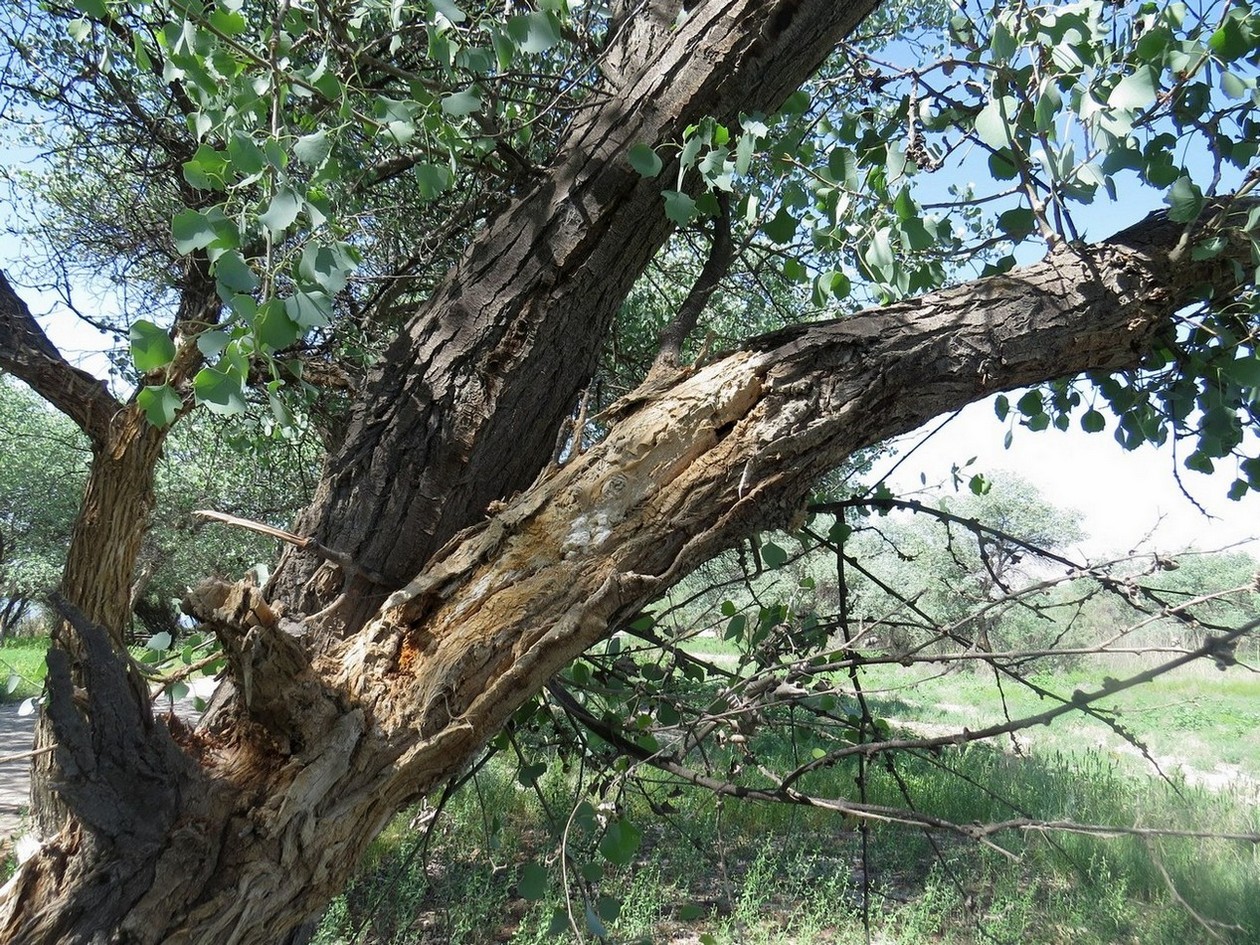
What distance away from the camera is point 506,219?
5.86 ft

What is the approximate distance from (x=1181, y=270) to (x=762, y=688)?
120 cm

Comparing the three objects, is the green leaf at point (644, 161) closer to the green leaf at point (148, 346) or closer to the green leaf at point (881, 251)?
the green leaf at point (881, 251)

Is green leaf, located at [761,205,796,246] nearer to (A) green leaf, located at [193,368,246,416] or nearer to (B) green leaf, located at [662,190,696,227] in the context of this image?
(B) green leaf, located at [662,190,696,227]

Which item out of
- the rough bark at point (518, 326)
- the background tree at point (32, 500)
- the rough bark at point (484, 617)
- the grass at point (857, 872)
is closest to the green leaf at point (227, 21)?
the rough bark at point (518, 326)

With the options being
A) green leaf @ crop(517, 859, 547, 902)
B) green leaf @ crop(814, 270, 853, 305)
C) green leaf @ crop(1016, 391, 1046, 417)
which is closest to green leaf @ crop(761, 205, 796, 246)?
green leaf @ crop(814, 270, 853, 305)

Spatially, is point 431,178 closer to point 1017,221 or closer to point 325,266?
point 325,266

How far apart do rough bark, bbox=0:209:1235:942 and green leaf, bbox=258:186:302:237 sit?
0.53 meters

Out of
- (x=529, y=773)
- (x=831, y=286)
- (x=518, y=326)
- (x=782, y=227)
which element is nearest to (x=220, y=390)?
(x=518, y=326)

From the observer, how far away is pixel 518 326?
5.59 feet

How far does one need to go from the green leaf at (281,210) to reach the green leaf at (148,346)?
0.69 ft

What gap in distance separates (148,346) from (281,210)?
0.84ft

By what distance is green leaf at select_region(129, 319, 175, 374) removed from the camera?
1.07 meters

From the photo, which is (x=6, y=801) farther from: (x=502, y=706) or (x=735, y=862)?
(x=502, y=706)

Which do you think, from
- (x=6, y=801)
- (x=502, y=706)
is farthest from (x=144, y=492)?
(x=6, y=801)
